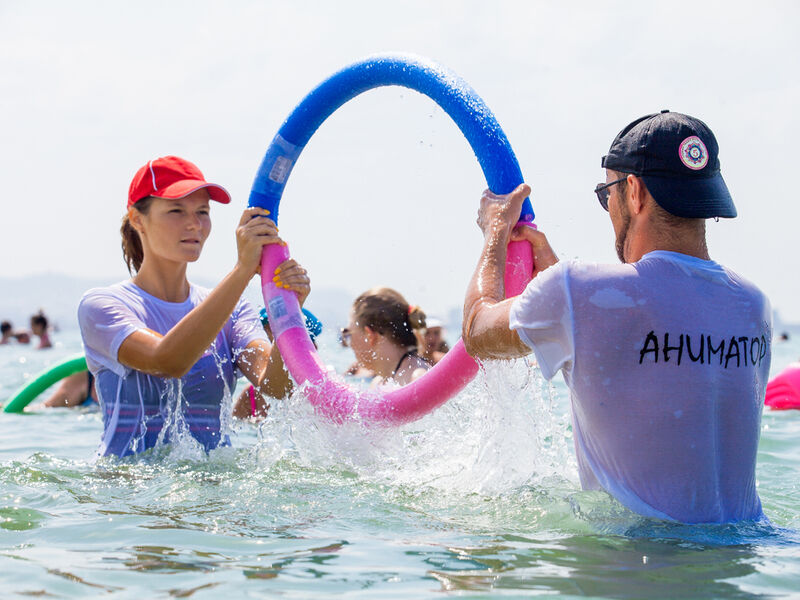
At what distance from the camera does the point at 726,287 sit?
9.44ft

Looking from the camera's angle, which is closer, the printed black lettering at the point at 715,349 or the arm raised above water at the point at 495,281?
the printed black lettering at the point at 715,349

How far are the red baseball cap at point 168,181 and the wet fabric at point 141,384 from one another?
49cm

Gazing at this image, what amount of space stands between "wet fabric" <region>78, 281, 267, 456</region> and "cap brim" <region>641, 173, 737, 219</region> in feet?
8.17

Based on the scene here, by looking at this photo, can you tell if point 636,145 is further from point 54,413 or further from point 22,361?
point 22,361

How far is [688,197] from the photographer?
2.86m

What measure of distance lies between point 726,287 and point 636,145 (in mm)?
535

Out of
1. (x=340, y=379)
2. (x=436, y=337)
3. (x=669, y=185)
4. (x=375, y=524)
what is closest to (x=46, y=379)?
(x=436, y=337)

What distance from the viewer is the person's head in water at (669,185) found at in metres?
2.87

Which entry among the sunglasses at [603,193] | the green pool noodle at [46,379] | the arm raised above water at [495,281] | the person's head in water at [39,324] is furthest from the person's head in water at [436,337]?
the person's head in water at [39,324]

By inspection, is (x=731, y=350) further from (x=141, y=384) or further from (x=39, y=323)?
(x=39, y=323)

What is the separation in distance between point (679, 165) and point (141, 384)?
2782 millimetres

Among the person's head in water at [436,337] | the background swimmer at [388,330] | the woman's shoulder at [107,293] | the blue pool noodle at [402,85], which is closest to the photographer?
the blue pool noodle at [402,85]

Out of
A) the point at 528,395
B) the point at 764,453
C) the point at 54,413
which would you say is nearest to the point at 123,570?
the point at 528,395

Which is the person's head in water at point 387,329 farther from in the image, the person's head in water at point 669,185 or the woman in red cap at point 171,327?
the person's head in water at point 669,185
